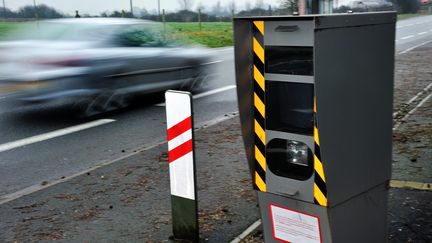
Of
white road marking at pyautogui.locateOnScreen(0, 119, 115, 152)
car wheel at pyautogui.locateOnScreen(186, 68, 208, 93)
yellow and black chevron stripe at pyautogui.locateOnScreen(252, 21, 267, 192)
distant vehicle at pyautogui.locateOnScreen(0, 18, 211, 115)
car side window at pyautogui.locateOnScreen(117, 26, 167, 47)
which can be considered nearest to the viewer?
yellow and black chevron stripe at pyautogui.locateOnScreen(252, 21, 267, 192)

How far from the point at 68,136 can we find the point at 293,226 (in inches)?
219

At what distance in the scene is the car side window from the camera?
32.8 ft

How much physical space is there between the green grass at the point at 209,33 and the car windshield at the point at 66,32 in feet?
44.9

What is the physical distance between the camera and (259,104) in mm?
3346

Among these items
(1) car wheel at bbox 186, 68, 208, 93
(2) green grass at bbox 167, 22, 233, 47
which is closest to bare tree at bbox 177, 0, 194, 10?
(2) green grass at bbox 167, 22, 233, 47

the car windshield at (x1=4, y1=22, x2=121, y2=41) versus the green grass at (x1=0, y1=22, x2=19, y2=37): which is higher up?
the car windshield at (x1=4, y1=22, x2=121, y2=41)

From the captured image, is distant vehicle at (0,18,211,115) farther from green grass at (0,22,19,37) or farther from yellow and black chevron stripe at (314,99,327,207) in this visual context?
green grass at (0,22,19,37)

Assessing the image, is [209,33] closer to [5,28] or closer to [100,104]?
[5,28]

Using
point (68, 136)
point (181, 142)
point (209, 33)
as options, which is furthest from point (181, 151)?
point (209, 33)

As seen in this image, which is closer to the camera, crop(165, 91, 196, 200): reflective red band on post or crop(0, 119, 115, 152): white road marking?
crop(165, 91, 196, 200): reflective red band on post

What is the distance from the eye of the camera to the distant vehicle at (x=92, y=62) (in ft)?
28.6

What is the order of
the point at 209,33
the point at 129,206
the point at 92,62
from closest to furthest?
the point at 129,206 < the point at 92,62 < the point at 209,33

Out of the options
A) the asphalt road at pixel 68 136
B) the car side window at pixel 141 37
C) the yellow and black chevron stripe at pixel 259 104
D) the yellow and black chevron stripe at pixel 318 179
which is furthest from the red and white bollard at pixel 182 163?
the car side window at pixel 141 37

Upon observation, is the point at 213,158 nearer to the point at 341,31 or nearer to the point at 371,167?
the point at 371,167
